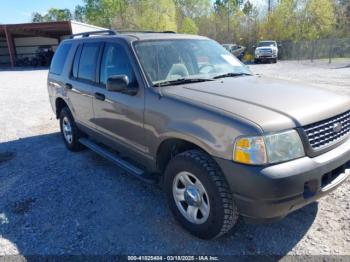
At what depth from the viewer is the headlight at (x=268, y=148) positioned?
2.33 metres

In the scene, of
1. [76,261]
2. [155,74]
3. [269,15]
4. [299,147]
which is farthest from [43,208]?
[269,15]

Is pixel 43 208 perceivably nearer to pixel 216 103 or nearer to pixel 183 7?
pixel 216 103

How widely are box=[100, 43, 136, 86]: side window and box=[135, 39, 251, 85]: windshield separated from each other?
186 mm

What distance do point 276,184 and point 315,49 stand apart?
38624mm

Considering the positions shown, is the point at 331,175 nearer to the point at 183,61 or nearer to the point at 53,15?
the point at 183,61

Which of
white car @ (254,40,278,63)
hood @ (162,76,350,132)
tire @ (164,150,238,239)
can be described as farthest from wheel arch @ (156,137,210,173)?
white car @ (254,40,278,63)

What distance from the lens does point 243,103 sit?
2.70 m

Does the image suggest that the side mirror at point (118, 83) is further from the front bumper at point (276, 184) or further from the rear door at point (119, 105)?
the front bumper at point (276, 184)

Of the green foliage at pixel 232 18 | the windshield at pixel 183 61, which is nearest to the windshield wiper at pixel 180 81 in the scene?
the windshield at pixel 183 61

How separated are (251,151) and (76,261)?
5.99 feet

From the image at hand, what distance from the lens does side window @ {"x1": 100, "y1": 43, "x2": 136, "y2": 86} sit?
3.55m

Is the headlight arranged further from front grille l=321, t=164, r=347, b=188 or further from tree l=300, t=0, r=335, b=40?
tree l=300, t=0, r=335, b=40

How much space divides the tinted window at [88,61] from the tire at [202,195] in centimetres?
211

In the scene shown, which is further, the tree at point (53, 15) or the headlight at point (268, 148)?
the tree at point (53, 15)
